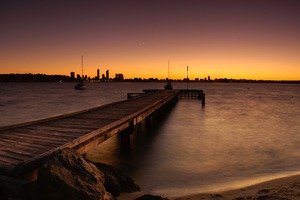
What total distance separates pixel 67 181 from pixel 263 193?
16.7ft

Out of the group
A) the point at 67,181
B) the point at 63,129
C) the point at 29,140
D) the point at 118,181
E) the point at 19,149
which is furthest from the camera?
the point at 63,129

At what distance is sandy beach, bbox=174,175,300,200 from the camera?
6.60 metres

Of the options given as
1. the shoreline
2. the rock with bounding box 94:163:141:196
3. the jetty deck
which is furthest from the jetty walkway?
the shoreline

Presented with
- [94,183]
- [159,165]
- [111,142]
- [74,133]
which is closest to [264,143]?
[159,165]

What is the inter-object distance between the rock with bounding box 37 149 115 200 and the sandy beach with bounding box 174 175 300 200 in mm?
3251

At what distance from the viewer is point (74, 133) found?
25.2 ft

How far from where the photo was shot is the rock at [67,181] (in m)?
4.36

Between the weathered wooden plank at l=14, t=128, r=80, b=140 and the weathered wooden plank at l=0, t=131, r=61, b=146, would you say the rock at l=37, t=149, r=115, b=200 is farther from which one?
the weathered wooden plank at l=14, t=128, r=80, b=140

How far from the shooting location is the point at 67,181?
4.42m

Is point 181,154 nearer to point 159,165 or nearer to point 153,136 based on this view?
point 159,165

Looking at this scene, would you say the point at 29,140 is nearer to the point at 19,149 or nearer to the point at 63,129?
the point at 19,149

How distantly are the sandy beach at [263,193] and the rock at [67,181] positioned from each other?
3.25m

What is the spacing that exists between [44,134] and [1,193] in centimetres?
276

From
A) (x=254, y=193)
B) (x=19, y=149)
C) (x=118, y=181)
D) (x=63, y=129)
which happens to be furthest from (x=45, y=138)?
(x=254, y=193)
